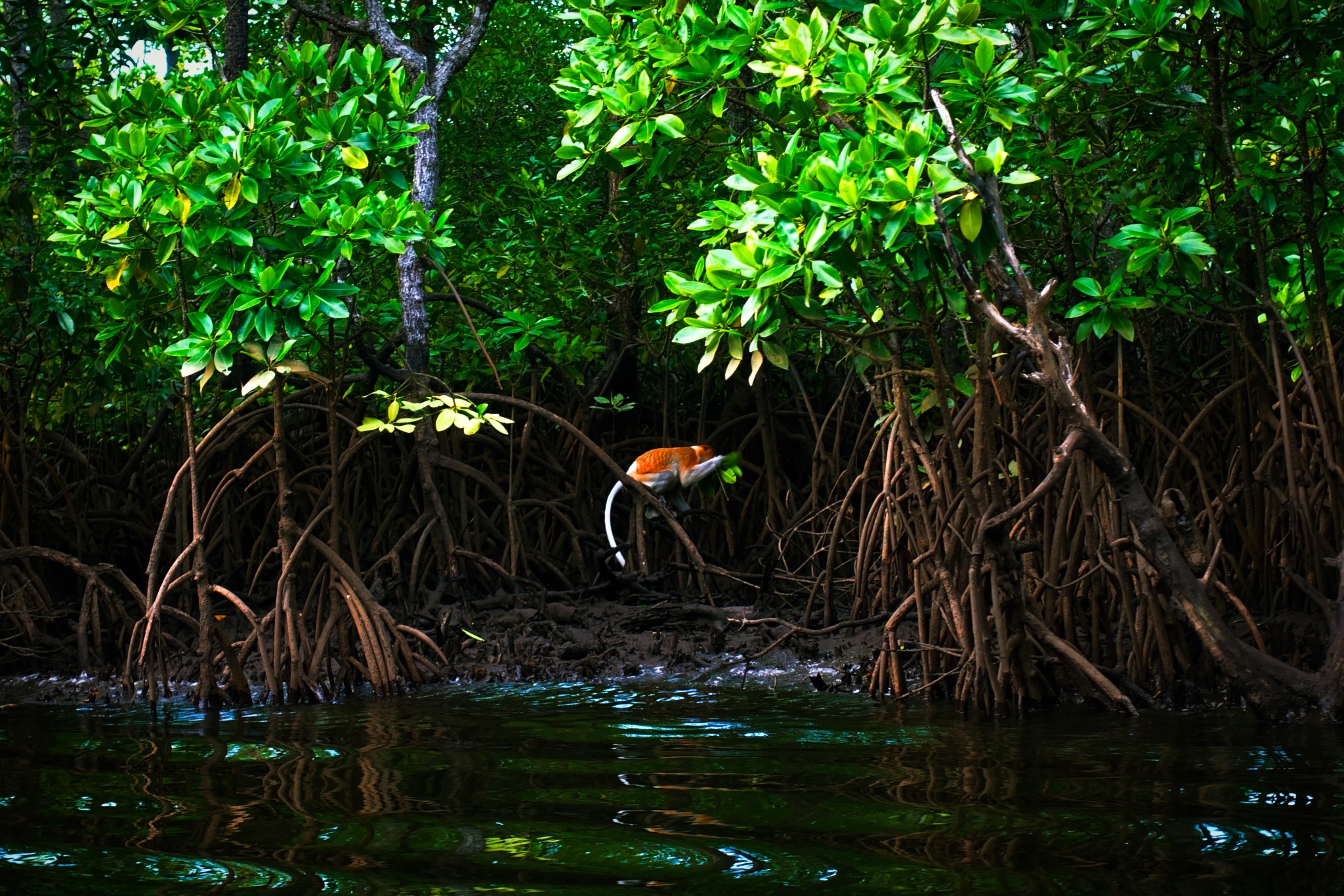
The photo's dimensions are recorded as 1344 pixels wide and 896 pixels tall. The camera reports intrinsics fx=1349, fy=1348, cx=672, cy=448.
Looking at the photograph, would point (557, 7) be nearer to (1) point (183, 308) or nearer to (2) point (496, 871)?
(1) point (183, 308)

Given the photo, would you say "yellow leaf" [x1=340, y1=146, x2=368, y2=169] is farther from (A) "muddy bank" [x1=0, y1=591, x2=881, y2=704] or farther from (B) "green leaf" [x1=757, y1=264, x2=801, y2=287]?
(A) "muddy bank" [x1=0, y1=591, x2=881, y2=704]

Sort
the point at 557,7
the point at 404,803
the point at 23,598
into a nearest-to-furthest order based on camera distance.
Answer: the point at 404,803
the point at 23,598
the point at 557,7

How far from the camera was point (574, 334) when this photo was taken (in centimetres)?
737

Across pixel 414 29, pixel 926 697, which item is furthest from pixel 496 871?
pixel 414 29

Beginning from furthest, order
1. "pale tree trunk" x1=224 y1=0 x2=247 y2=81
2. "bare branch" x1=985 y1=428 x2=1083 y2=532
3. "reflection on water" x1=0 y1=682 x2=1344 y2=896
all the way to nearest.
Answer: "pale tree trunk" x1=224 y1=0 x2=247 y2=81 → "bare branch" x1=985 y1=428 x2=1083 y2=532 → "reflection on water" x1=0 y1=682 x2=1344 y2=896

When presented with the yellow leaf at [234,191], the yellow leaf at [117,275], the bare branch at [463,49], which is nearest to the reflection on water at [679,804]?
the yellow leaf at [117,275]

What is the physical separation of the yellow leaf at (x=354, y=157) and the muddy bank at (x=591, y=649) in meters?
2.06

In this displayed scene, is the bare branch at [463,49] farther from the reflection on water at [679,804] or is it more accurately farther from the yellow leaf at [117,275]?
the reflection on water at [679,804]

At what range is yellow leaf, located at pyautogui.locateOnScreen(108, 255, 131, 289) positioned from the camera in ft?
14.3

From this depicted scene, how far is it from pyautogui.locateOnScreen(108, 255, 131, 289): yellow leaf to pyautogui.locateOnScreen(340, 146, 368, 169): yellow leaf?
775mm

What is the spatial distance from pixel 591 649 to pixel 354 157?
8.26 feet

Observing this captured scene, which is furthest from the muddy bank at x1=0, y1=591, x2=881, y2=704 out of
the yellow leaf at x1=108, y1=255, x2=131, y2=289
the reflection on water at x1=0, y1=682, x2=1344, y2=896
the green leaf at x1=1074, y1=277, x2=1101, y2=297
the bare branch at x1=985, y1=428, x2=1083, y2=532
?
the green leaf at x1=1074, y1=277, x2=1101, y2=297

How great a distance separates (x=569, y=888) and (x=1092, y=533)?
126 inches

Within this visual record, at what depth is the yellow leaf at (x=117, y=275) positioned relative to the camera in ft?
14.3
